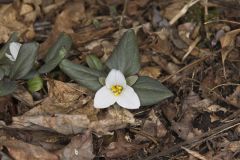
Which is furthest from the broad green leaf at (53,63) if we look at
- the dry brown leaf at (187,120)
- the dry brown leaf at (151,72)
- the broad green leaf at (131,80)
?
the dry brown leaf at (187,120)

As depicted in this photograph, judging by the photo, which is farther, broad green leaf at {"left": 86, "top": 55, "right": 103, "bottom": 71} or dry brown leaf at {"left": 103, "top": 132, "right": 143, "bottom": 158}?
broad green leaf at {"left": 86, "top": 55, "right": 103, "bottom": 71}

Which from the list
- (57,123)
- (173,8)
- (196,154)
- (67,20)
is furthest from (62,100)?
(173,8)

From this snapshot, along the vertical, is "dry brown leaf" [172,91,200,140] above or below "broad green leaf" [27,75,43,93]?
below

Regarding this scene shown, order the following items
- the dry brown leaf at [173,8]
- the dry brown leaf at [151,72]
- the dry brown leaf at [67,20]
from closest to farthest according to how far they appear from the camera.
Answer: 1. the dry brown leaf at [151,72]
2. the dry brown leaf at [67,20]
3. the dry brown leaf at [173,8]

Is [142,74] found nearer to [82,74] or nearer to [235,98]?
[82,74]

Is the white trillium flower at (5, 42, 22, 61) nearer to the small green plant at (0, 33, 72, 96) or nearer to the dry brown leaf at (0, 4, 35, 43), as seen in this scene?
the small green plant at (0, 33, 72, 96)

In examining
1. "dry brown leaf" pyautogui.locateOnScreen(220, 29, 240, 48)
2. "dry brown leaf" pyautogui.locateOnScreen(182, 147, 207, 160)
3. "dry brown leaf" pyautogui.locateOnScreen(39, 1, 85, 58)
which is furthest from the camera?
"dry brown leaf" pyautogui.locateOnScreen(39, 1, 85, 58)

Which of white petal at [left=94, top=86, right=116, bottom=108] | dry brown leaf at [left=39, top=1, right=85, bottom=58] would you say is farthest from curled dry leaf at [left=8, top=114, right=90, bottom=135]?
dry brown leaf at [left=39, top=1, right=85, bottom=58]

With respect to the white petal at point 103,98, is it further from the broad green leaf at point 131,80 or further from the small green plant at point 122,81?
the broad green leaf at point 131,80
